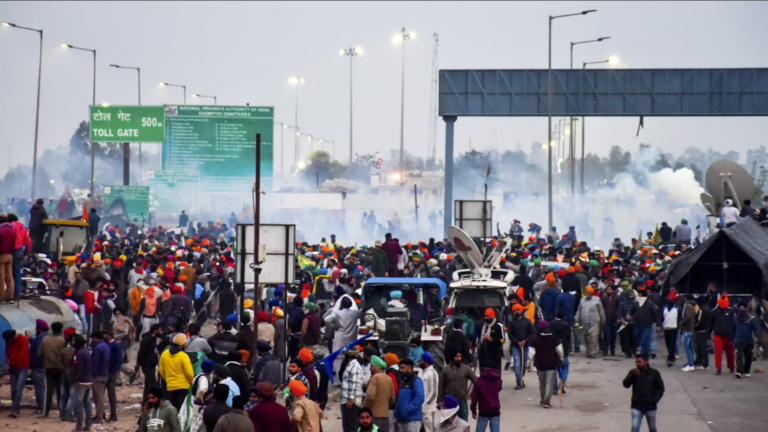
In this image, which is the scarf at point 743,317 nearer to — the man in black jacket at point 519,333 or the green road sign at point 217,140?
the man in black jacket at point 519,333

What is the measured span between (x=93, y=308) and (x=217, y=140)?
2598 centimetres

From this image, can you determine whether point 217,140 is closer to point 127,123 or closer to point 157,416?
point 127,123

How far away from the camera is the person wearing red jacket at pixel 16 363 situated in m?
16.6

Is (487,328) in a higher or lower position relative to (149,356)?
higher

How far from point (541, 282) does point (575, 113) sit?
22.3 meters

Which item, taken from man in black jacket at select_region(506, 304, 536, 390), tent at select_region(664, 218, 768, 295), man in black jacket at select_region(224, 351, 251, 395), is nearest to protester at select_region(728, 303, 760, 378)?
tent at select_region(664, 218, 768, 295)

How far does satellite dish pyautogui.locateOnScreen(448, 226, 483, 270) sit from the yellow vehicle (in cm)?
1234

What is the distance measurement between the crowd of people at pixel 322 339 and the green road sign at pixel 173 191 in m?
18.2

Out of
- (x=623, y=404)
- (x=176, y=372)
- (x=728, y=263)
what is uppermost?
(x=728, y=263)

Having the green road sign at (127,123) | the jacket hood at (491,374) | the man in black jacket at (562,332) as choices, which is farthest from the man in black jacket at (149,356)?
the green road sign at (127,123)

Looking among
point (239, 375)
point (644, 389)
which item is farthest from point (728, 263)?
point (239, 375)

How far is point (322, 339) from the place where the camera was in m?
22.5

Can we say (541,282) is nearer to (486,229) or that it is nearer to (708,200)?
(486,229)

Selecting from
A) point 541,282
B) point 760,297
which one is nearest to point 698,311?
point 760,297
